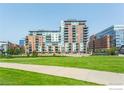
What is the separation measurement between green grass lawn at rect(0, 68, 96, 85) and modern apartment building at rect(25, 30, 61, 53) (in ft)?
2.32

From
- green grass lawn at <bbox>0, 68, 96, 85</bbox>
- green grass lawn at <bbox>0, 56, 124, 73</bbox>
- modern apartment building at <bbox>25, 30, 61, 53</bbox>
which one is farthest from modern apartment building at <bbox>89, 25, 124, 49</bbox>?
green grass lawn at <bbox>0, 68, 96, 85</bbox>

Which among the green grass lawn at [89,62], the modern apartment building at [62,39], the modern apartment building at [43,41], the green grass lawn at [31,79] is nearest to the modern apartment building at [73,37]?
the modern apartment building at [62,39]

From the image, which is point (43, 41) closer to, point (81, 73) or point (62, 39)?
point (62, 39)

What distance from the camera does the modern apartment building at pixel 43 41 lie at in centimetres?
908

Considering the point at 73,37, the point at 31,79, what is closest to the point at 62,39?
the point at 73,37

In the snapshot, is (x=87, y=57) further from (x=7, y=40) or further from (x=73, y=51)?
(x=7, y=40)

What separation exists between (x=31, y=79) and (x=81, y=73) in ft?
4.56

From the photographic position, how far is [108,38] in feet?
31.2

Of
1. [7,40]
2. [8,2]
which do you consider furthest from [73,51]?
[8,2]

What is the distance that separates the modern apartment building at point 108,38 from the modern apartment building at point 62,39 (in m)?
0.28

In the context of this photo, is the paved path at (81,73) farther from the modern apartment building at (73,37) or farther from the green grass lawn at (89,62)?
the modern apartment building at (73,37)

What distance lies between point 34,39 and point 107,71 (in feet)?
6.71
